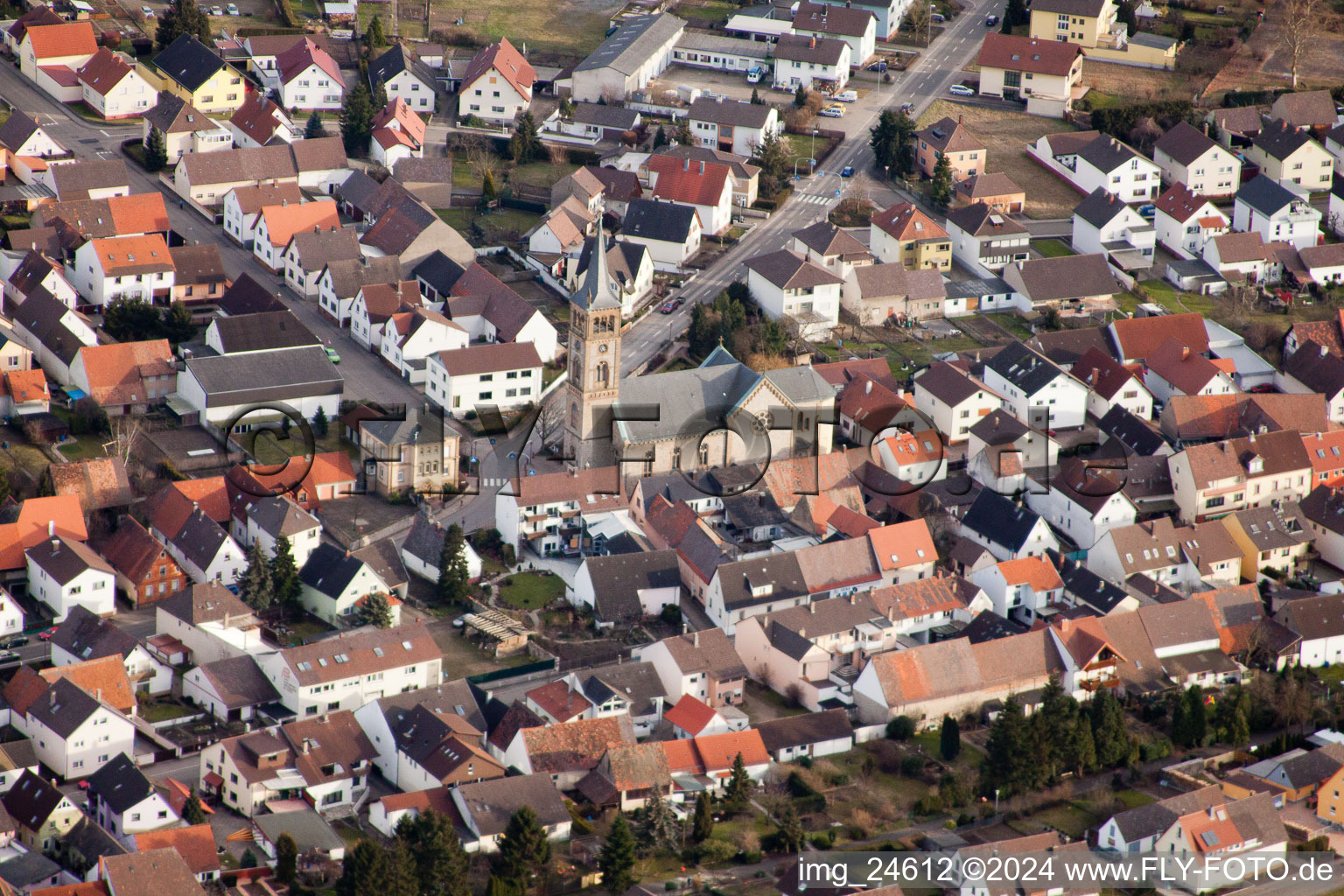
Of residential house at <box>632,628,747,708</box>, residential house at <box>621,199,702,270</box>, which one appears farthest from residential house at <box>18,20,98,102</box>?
residential house at <box>632,628,747,708</box>

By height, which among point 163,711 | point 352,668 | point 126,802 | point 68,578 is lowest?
point 163,711

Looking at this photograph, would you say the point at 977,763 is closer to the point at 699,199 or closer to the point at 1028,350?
the point at 1028,350

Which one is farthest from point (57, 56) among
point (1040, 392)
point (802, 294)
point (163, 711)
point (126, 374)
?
point (1040, 392)

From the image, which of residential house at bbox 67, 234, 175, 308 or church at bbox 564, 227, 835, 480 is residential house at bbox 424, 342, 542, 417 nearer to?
church at bbox 564, 227, 835, 480

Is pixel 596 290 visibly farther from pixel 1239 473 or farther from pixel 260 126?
pixel 260 126

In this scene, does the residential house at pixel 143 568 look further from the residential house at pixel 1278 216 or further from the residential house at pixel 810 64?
the residential house at pixel 1278 216

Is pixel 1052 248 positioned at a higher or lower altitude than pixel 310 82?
lower

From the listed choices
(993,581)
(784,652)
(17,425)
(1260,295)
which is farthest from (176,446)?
(1260,295)
